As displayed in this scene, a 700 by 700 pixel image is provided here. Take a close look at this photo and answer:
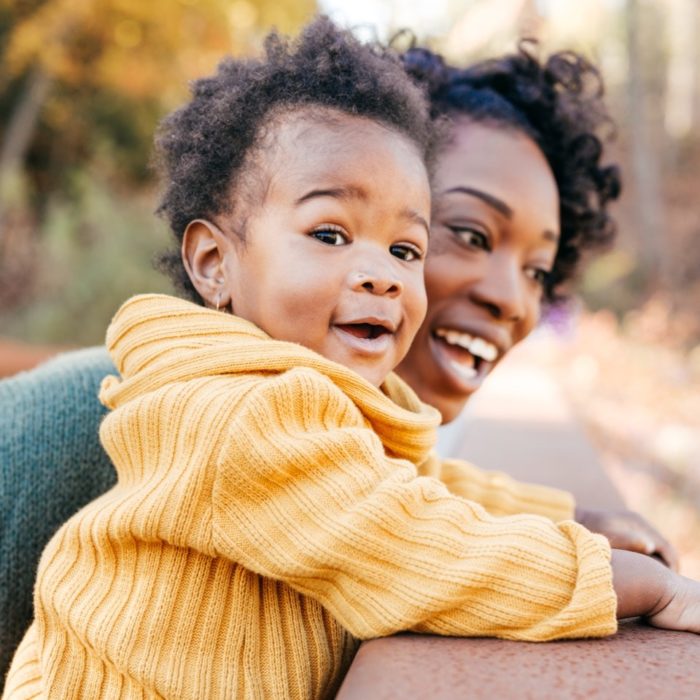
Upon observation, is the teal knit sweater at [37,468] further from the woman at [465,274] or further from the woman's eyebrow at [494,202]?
the woman's eyebrow at [494,202]

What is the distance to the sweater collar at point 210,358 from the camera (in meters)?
1.32

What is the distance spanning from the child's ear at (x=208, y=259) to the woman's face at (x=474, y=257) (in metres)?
0.68

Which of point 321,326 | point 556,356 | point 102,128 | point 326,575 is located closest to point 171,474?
point 326,575

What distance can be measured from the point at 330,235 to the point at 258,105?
368 mm

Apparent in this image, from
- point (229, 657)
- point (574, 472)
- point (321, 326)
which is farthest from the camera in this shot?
point (574, 472)

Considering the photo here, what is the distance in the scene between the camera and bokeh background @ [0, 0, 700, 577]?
5898 mm

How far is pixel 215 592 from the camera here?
1.29 metres

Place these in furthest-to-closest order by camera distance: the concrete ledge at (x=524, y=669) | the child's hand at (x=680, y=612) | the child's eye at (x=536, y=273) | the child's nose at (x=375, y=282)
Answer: the child's eye at (x=536, y=273) < the child's nose at (x=375, y=282) < the child's hand at (x=680, y=612) < the concrete ledge at (x=524, y=669)

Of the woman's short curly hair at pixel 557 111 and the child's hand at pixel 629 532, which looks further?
the woman's short curly hair at pixel 557 111

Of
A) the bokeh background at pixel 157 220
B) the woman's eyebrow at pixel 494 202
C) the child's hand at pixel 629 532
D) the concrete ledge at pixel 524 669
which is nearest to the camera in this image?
the concrete ledge at pixel 524 669

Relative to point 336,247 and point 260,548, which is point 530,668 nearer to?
point 260,548

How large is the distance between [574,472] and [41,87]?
1068cm

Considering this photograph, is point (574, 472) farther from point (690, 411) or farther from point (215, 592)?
point (690, 411)

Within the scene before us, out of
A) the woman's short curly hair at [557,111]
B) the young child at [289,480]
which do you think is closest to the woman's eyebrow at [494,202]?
the woman's short curly hair at [557,111]
